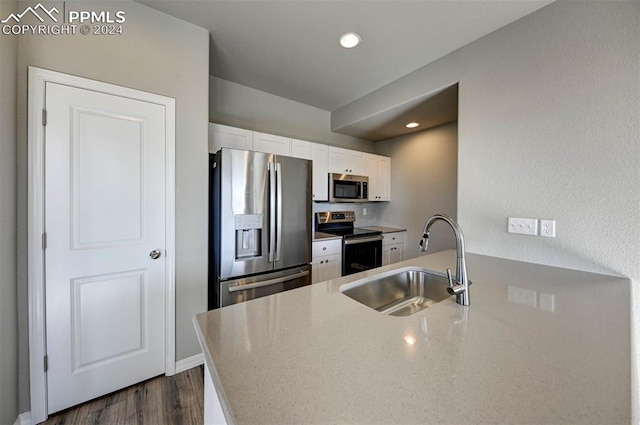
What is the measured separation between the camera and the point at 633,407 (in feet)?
1.63

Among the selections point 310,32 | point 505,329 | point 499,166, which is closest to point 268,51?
point 310,32

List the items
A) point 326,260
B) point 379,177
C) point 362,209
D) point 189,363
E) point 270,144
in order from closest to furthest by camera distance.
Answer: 1. point 189,363
2. point 270,144
3. point 326,260
4. point 379,177
5. point 362,209

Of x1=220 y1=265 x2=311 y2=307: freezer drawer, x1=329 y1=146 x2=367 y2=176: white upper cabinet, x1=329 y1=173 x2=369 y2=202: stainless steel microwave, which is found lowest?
x1=220 y1=265 x2=311 y2=307: freezer drawer

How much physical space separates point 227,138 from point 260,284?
154 cm

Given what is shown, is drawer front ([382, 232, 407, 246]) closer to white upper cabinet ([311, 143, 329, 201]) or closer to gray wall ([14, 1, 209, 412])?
white upper cabinet ([311, 143, 329, 201])

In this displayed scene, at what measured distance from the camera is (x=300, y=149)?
3.10 meters

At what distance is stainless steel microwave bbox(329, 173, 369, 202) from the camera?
3400mm

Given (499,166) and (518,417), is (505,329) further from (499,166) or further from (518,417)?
(499,166)

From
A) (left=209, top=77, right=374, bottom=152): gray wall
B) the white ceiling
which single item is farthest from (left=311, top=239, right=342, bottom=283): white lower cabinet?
the white ceiling

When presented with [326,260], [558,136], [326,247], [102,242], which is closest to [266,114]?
[326,247]

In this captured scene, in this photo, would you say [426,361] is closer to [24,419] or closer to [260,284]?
[260,284]

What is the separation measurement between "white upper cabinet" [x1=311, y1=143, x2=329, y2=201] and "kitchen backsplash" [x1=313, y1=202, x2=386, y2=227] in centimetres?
33

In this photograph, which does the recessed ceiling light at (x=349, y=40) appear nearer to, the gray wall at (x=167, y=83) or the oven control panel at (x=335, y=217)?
the gray wall at (x=167, y=83)
